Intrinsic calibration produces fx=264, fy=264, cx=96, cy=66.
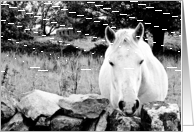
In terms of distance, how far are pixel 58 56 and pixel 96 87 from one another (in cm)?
82

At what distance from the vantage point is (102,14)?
183 inches

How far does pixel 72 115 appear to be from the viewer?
342 centimetres

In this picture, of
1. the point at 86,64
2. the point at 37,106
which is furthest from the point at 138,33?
the point at 37,106

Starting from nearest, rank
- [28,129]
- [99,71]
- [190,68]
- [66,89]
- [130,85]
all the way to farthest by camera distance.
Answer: [130,85], [28,129], [190,68], [66,89], [99,71]

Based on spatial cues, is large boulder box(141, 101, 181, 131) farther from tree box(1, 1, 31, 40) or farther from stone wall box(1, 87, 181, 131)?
tree box(1, 1, 31, 40)

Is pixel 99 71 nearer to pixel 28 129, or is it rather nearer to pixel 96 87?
pixel 96 87

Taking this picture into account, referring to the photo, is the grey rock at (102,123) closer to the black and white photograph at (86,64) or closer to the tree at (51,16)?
the black and white photograph at (86,64)

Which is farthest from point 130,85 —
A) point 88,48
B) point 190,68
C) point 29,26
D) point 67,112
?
point 29,26

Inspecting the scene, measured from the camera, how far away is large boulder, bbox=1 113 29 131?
10.9ft

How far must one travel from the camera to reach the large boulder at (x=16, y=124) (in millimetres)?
3330

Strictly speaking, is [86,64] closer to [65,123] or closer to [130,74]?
[65,123]

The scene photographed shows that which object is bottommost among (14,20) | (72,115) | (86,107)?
(72,115)

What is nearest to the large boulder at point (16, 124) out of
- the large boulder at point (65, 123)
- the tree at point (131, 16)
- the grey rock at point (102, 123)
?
the large boulder at point (65, 123)

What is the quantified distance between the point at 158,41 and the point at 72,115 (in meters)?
2.09
